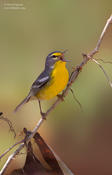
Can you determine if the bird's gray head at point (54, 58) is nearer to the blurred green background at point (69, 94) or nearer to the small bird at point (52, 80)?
the small bird at point (52, 80)

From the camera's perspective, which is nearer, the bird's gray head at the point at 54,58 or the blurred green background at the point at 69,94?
the bird's gray head at the point at 54,58

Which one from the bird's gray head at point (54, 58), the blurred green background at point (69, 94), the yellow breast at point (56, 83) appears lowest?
the blurred green background at point (69, 94)

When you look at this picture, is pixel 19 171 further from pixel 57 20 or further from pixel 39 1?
pixel 39 1

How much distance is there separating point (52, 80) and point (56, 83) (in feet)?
0.28

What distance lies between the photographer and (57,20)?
198 inches

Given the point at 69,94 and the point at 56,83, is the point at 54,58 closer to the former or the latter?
the point at 56,83

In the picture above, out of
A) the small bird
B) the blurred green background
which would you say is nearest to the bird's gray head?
the small bird

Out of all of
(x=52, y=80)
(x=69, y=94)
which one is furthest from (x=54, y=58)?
(x=69, y=94)

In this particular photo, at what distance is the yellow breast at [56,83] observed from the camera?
248 cm

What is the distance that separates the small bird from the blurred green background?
1.66 meters

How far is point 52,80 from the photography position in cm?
259

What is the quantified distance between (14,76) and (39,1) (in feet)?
4.28

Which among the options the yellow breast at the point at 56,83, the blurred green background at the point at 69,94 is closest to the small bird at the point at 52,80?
the yellow breast at the point at 56,83

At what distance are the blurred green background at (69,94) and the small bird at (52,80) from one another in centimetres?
166
